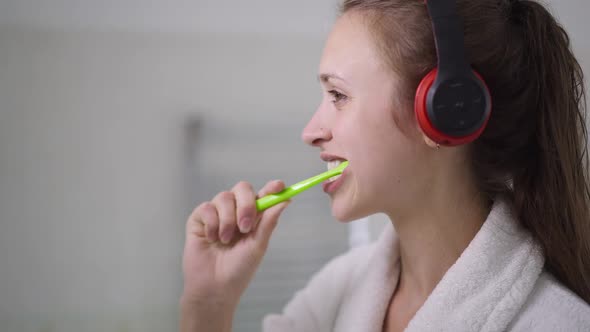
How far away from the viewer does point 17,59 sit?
1.13 m

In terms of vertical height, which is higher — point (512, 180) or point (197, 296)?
point (512, 180)

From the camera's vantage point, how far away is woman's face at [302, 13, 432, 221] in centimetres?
69

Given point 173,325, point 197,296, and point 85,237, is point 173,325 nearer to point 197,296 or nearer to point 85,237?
point 85,237

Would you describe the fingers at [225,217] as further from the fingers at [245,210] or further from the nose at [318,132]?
the nose at [318,132]

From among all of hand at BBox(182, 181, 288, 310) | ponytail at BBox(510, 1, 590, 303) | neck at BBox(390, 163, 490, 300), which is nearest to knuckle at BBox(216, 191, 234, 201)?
hand at BBox(182, 181, 288, 310)

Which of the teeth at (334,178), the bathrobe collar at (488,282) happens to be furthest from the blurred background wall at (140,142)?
the bathrobe collar at (488,282)

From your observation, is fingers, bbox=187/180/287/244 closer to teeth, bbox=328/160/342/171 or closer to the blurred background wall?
teeth, bbox=328/160/342/171

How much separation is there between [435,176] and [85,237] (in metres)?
0.84

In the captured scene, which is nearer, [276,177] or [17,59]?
[17,59]

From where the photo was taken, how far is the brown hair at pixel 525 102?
2.25 feet

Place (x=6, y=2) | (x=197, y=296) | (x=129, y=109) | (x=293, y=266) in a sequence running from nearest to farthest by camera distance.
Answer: (x=197, y=296) < (x=6, y=2) < (x=129, y=109) < (x=293, y=266)

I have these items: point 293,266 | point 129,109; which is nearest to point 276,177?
point 293,266

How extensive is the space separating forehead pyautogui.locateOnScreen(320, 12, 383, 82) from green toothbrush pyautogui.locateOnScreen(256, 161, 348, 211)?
0.13m

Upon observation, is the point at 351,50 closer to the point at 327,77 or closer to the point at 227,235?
the point at 327,77
